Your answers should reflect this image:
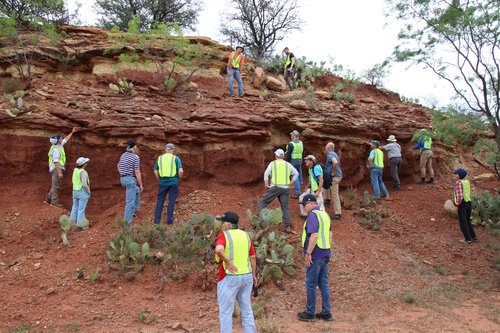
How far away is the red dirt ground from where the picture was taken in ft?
20.3

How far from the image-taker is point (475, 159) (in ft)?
49.3

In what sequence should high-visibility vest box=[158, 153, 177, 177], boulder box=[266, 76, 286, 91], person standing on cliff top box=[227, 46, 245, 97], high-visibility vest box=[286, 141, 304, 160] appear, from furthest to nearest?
boulder box=[266, 76, 286, 91] < person standing on cliff top box=[227, 46, 245, 97] < high-visibility vest box=[286, 141, 304, 160] < high-visibility vest box=[158, 153, 177, 177]

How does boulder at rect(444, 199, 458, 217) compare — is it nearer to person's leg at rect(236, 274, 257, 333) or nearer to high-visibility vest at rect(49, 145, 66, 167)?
person's leg at rect(236, 274, 257, 333)

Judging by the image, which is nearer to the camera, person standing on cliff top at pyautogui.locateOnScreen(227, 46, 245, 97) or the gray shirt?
the gray shirt

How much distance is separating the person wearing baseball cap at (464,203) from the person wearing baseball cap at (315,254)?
17.0ft

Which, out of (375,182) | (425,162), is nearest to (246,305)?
(375,182)

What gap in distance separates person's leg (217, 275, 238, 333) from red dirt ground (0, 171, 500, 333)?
41.2 inches

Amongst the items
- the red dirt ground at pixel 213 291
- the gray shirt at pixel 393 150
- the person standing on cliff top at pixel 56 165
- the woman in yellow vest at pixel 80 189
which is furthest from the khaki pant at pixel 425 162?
the person standing on cliff top at pixel 56 165

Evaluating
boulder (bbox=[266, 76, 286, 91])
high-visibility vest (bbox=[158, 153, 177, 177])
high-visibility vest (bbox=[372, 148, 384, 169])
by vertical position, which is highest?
boulder (bbox=[266, 76, 286, 91])

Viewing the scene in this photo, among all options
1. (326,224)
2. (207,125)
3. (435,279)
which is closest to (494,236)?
(435,279)

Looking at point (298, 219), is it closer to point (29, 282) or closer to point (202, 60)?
point (29, 282)

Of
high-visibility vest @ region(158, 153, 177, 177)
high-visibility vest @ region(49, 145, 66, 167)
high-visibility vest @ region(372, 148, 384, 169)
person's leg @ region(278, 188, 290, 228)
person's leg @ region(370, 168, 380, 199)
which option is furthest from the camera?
person's leg @ region(370, 168, 380, 199)

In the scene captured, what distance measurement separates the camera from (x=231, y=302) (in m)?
4.94

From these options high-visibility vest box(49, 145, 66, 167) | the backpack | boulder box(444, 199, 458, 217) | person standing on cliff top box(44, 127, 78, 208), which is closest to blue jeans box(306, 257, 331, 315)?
the backpack
